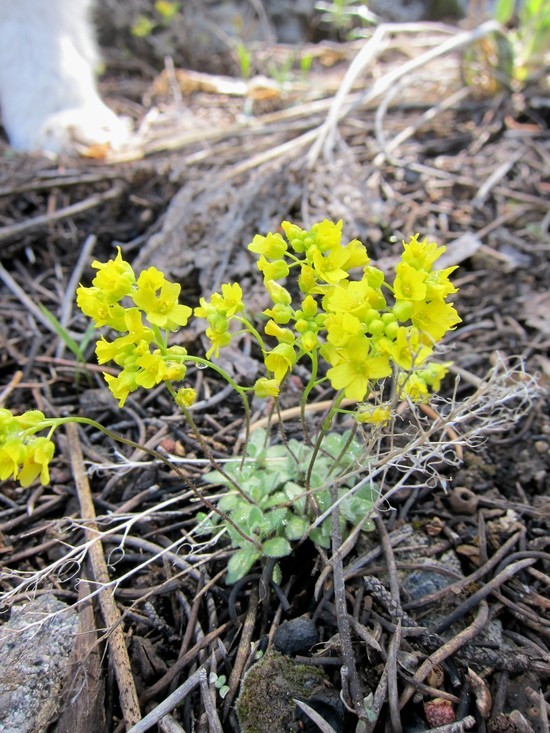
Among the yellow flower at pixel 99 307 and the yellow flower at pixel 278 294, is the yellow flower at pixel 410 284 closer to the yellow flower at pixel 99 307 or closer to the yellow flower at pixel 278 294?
the yellow flower at pixel 278 294

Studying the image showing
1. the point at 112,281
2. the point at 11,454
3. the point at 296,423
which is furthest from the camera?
the point at 296,423

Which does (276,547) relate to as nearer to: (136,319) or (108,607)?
(108,607)

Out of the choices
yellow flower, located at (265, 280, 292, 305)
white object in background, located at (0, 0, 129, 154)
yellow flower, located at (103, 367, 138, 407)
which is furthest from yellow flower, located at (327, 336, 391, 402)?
white object in background, located at (0, 0, 129, 154)

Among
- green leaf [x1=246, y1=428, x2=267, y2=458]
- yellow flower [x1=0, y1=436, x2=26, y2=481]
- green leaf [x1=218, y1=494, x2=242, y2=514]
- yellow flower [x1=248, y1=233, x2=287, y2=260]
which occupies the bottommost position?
green leaf [x1=218, y1=494, x2=242, y2=514]

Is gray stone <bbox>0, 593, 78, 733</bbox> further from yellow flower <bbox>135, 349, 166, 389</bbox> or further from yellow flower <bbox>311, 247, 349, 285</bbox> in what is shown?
yellow flower <bbox>311, 247, 349, 285</bbox>

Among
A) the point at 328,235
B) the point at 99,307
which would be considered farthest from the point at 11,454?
the point at 328,235

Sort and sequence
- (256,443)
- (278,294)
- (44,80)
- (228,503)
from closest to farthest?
(278,294), (228,503), (256,443), (44,80)
